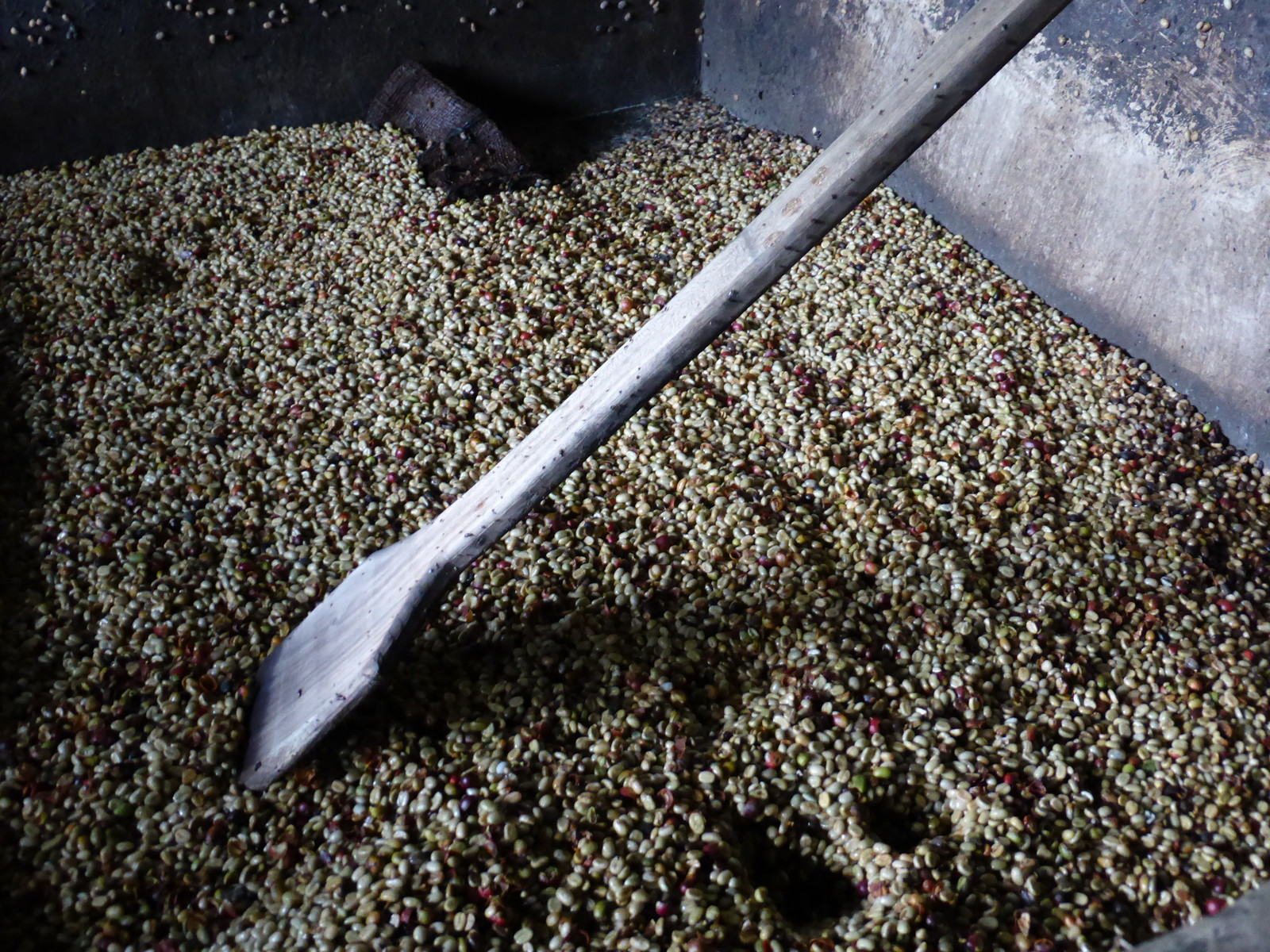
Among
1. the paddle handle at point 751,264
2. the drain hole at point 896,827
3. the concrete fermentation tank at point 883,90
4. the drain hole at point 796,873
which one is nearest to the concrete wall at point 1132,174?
the concrete fermentation tank at point 883,90

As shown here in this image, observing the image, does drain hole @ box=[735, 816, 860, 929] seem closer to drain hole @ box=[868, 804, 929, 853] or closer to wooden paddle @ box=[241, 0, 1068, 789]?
drain hole @ box=[868, 804, 929, 853]

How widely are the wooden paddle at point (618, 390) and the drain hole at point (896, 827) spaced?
1029 mm

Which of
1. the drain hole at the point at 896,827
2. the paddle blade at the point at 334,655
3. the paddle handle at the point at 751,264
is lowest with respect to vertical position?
the drain hole at the point at 896,827

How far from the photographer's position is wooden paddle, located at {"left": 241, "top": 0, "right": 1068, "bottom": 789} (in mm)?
1898

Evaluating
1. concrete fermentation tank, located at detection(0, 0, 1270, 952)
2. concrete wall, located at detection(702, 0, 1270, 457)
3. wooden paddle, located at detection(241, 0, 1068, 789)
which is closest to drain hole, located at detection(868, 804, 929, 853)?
concrete fermentation tank, located at detection(0, 0, 1270, 952)

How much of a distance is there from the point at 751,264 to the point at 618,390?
1.29ft

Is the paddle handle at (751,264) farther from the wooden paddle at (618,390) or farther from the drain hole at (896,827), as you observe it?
the drain hole at (896,827)

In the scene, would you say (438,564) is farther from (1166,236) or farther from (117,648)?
(1166,236)

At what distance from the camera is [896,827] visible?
2.03 m

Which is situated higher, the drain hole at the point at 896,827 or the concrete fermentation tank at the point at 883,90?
the concrete fermentation tank at the point at 883,90

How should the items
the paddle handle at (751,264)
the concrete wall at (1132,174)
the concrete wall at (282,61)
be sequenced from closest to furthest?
the paddle handle at (751,264) < the concrete wall at (1132,174) < the concrete wall at (282,61)

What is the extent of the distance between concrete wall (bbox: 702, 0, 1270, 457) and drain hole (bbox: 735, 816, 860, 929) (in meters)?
1.95

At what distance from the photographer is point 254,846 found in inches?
77.1

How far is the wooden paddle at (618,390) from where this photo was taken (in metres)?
1.90
